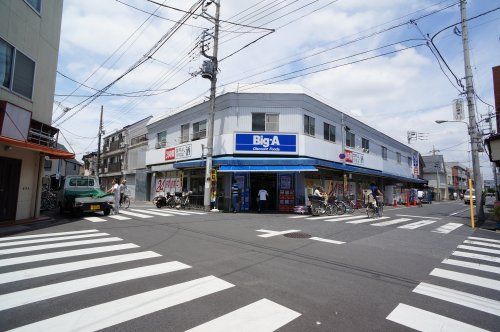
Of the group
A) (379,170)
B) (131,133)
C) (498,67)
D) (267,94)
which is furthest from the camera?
(131,133)

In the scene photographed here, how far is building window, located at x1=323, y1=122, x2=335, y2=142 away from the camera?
2172 cm

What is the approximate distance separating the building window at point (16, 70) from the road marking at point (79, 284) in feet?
32.2

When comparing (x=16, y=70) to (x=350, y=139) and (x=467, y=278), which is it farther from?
(x=350, y=139)

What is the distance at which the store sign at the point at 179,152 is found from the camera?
22219mm

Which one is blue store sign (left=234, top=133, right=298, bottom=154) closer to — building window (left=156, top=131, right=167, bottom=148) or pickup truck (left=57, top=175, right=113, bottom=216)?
pickup truck (left=57, top=175, right=113, bottom=216)

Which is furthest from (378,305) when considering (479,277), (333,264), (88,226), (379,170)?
(379,170)

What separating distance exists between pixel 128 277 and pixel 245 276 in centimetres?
204

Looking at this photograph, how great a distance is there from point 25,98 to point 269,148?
12909 millimetres

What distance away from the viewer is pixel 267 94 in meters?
19.6

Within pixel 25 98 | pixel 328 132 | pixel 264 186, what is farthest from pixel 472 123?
pixel 25 98

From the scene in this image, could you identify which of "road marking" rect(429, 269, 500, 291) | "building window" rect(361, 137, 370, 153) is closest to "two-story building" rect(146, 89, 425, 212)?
"building window" rect(361, 137, 370, 153)

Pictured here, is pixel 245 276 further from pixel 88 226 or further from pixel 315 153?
pixel 315 153

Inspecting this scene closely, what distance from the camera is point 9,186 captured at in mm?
11000

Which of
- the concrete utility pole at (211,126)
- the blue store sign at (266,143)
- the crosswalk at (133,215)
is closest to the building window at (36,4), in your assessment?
the concrete utility pole at (211,126)
